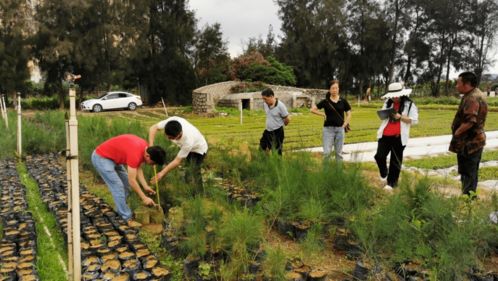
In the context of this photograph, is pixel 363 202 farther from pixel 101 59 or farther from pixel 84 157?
pixel 101 59

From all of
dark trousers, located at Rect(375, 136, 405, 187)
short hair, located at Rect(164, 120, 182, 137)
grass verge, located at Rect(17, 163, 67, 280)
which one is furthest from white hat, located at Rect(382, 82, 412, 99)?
grass verge, located at Rect(17, 163, 67, 280)

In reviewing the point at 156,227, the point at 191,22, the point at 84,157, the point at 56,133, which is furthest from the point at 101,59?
the point at 156,227

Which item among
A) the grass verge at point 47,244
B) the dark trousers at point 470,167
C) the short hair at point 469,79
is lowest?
the grass verge at point 47,244

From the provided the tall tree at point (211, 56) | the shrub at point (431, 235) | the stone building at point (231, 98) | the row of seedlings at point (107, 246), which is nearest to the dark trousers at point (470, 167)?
the shrub at point (431, 235)

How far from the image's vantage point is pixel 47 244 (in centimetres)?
367

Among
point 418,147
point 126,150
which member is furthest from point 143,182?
point 418,147

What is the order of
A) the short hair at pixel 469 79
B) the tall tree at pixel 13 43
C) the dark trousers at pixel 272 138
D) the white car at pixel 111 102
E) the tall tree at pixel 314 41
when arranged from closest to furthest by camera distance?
the short hair at pixel 469 79
the dark trousers at pixel 272 138
the tall tree at pixel 13 43
the white car at pixel 111 102
the tall tree at pixel 314 41

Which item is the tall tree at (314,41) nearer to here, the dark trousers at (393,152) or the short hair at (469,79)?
the dark trousers at (393,152)

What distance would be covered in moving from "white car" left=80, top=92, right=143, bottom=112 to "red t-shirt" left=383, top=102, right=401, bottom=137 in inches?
709

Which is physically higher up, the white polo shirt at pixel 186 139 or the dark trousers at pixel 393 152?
the white polo shirt at pixel 186 139

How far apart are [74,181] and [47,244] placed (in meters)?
1.51

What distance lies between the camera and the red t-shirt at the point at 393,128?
458cm

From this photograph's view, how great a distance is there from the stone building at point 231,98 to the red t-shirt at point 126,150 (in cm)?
1579

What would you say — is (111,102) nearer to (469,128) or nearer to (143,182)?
(143,182)
